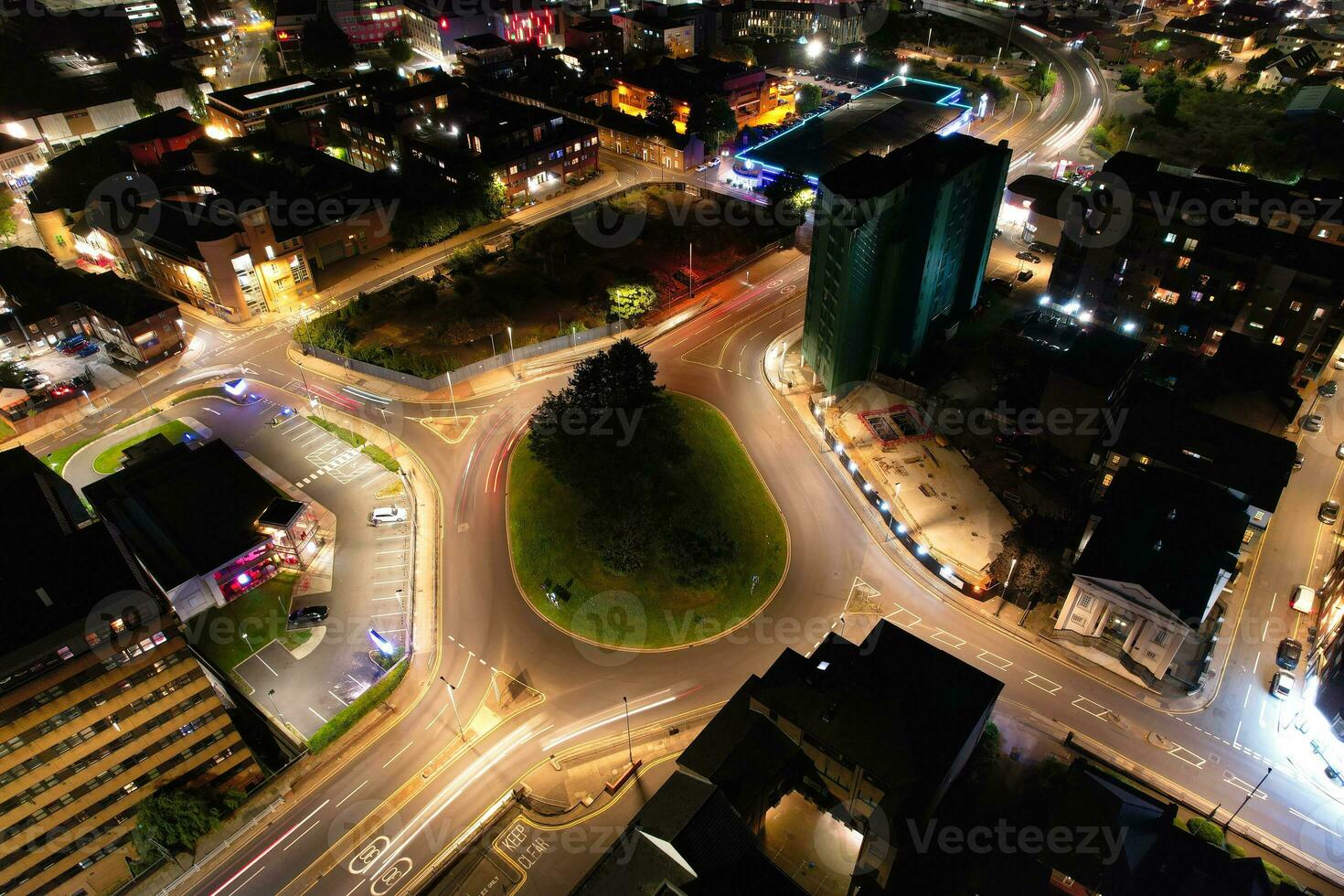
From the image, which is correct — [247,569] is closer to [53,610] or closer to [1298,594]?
[53,610]

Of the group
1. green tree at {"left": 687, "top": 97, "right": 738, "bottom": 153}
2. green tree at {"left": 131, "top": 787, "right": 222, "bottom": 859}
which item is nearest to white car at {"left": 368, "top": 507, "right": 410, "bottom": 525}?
green tree at {"left": 131, "top": 787, "right": 222, "bottom": 859}

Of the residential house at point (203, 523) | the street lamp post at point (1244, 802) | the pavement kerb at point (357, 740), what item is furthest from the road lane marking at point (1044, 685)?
the residential house at point (203, 523)

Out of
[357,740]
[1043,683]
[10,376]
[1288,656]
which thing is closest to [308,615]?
[357,740]

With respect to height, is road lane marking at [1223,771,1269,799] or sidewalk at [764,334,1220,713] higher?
sidewalk at [764,334,1220,713]

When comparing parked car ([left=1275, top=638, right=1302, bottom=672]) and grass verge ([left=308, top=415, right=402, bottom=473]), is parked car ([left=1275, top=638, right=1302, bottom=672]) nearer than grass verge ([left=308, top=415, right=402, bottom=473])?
Yes

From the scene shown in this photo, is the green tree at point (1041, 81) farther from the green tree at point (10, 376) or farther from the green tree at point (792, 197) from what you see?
the green tree at point (10, 376)

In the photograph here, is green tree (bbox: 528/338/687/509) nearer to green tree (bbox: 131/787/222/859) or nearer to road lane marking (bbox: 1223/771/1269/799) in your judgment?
green tree (bbox: 131/787/222/859)
